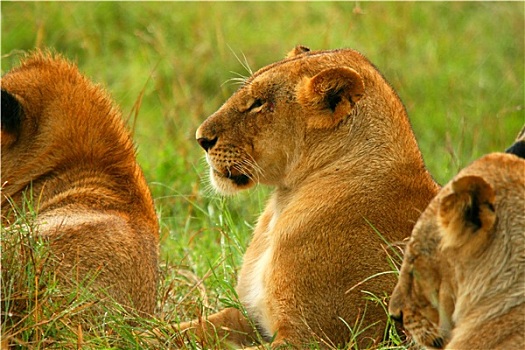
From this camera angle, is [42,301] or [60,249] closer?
[42,301]

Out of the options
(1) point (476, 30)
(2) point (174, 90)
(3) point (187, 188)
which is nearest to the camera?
(3) point (187, 188)

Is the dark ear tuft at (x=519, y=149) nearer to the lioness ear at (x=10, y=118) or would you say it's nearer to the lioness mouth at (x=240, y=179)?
the lioness mouth at (x=240, y=179)

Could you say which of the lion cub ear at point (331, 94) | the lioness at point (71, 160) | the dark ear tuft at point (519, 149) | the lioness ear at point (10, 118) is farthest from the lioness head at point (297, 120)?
the lioness ear at point (10, 118)

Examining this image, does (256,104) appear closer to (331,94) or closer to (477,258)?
(331,94)

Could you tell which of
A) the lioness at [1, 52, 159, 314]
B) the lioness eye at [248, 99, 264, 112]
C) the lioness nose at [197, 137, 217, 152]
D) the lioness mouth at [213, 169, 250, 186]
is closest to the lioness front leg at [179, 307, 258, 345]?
the lioness at [1, 52, 159, 314]

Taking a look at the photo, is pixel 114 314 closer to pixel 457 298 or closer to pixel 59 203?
pixel 59 203

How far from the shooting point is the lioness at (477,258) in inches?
154

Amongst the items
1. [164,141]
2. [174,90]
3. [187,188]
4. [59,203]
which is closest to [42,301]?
[59,203]

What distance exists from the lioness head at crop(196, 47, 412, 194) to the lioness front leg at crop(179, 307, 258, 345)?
1.99 feet

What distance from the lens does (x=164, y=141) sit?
29.5 ft

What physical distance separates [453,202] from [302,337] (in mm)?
1265

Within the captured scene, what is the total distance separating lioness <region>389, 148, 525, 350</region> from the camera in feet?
12.9

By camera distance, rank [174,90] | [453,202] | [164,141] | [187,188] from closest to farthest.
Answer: [453,202], [187,188], [164,141], [174,90]

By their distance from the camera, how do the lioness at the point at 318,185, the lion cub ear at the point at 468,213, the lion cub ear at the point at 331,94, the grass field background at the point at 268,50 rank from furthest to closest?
the grass field background at the point at 268,50 < the lion cub ear at the point at 331,94 < the lioness at the point at 318,185 < the lion cub ear at the point at 468,213
